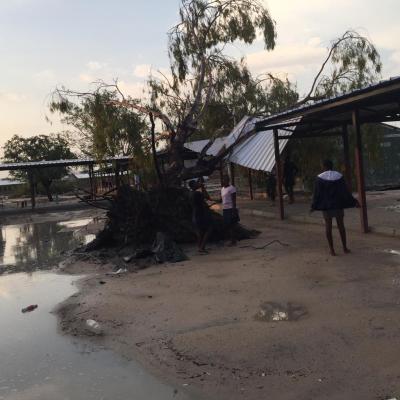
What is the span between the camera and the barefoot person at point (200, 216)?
10594 millimetres

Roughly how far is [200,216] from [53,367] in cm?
623

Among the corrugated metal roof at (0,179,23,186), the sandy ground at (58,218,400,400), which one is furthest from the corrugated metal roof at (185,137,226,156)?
the corrugated metal roof at (0,179,23,186)

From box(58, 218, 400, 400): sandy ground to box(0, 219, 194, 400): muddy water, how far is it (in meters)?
0.21

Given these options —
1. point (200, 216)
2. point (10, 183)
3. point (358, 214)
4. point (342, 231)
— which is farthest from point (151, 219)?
point (10, 183)

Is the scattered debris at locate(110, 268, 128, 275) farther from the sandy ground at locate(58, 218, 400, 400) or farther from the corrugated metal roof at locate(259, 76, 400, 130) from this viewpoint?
the corrugated metal roof at locate(259, 76, 400, 130)

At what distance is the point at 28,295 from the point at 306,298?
4537mm

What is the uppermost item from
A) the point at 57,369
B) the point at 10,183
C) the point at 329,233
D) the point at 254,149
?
the point at 10,183

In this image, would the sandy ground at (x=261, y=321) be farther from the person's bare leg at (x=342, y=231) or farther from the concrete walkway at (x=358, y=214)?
the concrete walkway at (x=358, y=214)

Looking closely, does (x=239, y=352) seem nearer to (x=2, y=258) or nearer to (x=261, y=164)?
(x=2, y=258)

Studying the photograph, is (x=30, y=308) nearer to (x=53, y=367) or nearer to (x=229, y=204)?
(x=53, y=367)

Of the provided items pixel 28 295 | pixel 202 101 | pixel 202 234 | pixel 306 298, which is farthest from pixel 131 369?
pixel 202 101

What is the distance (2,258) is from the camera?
12.9m

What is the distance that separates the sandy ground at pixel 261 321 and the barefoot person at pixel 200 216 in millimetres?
1020

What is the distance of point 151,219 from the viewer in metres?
11.9
